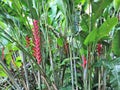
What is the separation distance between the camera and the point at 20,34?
3.74ft

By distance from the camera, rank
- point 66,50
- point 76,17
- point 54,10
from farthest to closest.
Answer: point 54,10 < point 66,50 < point 76,17

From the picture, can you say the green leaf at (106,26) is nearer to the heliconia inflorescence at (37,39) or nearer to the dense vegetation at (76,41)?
the dense vegetation at (76,41)

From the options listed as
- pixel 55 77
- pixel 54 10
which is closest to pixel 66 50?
pixel 55 77

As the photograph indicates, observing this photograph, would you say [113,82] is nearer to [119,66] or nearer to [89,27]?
[119,66]

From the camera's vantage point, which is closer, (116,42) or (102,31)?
(102,31)

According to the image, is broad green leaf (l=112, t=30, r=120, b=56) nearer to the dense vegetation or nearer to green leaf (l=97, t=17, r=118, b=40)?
the dense vegetation

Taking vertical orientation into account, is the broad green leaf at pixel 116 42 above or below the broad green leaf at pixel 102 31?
below

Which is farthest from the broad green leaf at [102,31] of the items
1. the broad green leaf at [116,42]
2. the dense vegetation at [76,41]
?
the broad green leaf at [116,42]

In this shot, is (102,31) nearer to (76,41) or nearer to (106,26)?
(106,26)

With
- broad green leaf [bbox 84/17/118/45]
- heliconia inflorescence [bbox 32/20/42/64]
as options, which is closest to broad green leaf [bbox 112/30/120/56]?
broad green leaf [bbox 84/17/118/45]

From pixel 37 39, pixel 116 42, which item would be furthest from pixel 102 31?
pixel 37 39

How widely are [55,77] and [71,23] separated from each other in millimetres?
278

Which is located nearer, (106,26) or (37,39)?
(106,26)

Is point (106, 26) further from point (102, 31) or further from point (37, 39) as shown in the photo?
point (37, 39)
